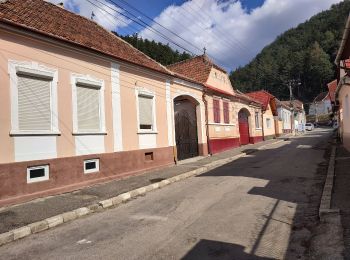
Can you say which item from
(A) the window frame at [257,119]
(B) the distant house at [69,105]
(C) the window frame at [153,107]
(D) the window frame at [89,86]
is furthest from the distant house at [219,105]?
(D) the window frame at [89,86]

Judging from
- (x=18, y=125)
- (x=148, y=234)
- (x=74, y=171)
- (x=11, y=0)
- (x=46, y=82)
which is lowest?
(x=148, y=234)

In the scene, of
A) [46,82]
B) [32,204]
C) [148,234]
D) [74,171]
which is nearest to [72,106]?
[46,82]

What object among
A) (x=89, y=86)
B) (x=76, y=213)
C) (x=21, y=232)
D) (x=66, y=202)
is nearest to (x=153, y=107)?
(x=89, y=86)

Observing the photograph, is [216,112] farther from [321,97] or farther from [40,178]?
[321,97]

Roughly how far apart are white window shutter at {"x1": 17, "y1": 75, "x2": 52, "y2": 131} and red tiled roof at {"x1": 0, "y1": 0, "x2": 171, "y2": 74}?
1.44 meters

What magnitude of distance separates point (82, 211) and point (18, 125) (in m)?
3.08

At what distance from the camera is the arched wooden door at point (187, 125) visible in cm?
2198

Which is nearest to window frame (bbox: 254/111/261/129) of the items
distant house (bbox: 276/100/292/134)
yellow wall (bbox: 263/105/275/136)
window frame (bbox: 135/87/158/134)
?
yellow wall (bbox: 263/105/275/136)

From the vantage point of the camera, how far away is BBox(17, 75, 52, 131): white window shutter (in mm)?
10398

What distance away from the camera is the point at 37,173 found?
10.7 metres

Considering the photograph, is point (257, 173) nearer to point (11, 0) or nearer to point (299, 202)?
point (299, 202)

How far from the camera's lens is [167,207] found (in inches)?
367

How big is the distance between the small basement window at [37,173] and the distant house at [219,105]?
10.9m

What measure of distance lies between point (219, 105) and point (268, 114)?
18606 millimetres
